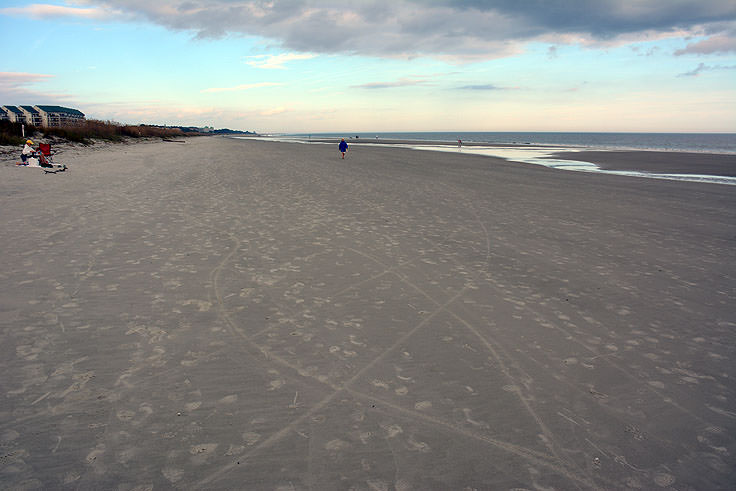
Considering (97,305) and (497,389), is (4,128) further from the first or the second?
(497,389)

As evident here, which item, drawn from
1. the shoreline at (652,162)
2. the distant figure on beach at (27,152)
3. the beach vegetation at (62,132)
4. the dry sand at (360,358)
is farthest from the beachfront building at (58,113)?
the dry sand at (360,358)

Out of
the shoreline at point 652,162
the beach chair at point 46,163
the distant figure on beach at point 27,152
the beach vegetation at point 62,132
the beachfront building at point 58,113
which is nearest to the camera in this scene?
the beach chair at point 46,163

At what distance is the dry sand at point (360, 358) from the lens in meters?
3.19

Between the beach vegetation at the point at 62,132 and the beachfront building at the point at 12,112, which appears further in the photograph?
the beachfront building at the point at 12,112

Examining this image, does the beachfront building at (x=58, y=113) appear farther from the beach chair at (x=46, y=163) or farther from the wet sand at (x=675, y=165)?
the wet sand at (x=675, y=165)

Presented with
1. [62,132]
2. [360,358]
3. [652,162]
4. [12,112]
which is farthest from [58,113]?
[360,358]

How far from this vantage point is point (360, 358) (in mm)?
4707

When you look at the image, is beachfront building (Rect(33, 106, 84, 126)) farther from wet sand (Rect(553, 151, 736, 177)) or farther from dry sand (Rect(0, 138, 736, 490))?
dry sand (Rect(0, 138, 736, 490))

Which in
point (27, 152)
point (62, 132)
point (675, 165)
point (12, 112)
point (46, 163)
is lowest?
point (46, 163)

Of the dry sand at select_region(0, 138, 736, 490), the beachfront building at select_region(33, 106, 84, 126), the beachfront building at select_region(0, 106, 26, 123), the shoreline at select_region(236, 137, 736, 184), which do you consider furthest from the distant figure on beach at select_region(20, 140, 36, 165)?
the beachfront building at select_region(33, 106, 84, 126)

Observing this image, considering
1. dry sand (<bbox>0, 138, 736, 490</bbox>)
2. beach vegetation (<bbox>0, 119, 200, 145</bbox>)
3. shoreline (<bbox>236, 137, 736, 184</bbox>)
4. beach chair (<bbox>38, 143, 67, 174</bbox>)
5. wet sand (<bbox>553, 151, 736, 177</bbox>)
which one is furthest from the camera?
beach vegetation (<bbox>0, 119, 200, 145</bbox>)

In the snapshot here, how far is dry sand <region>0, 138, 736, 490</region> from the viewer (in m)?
3.19

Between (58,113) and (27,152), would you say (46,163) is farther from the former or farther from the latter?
(58,113)

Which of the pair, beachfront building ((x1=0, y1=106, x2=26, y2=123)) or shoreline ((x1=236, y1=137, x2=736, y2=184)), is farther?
beachfront building ((x1=0, y1=106, x2=26, y2=123))
